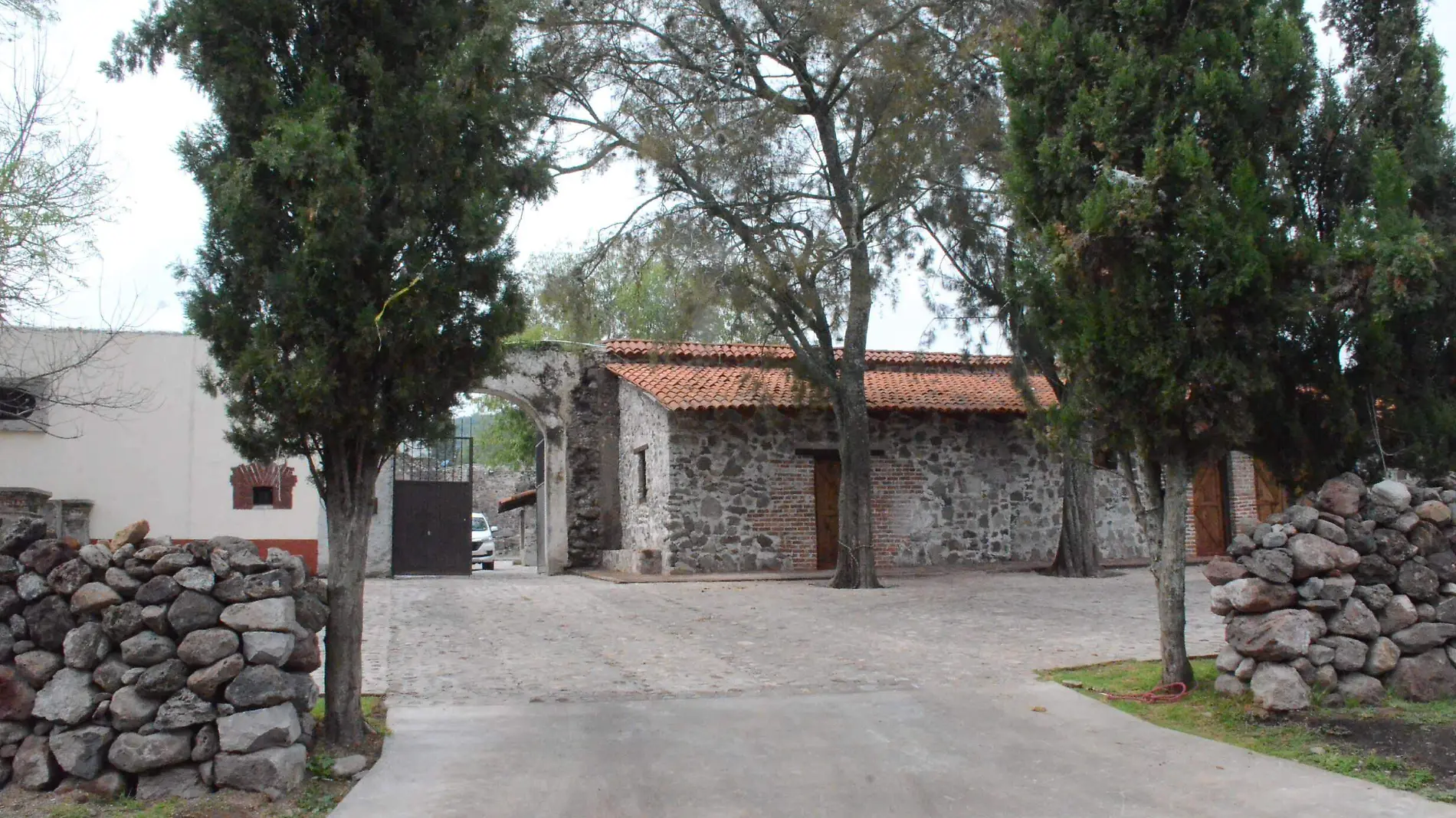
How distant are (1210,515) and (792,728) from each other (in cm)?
1654

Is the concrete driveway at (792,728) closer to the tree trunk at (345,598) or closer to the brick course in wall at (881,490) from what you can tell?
the tree trunk at (345,598)

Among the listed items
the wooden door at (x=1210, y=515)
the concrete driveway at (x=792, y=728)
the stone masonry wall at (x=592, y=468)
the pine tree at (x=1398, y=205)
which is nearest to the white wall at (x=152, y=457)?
the stone masonry wall at (x=592, y=468)

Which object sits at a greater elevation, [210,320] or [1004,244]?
[1004,244]

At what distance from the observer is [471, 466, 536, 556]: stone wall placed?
38562 mm

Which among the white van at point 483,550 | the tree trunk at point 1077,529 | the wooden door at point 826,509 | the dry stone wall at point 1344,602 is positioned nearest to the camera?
the dry stone wall at point 1344,602

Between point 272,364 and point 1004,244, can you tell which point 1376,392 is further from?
point 1004,244

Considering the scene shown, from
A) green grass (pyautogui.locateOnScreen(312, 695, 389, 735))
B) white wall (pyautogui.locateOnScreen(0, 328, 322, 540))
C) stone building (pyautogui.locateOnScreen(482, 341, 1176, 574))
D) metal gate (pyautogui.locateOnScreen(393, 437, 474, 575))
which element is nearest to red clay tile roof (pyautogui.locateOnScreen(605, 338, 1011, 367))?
stone building (pyautogui.locateOnScreen(482, 341, 1176, 574))

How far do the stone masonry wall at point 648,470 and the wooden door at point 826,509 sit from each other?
2727mm

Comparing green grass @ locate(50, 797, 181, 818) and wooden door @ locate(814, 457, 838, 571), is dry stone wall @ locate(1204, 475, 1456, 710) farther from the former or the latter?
wooden door @ locate(814, 457, 838, 571)

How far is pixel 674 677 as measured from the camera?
8.02m

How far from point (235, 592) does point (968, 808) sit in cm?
362

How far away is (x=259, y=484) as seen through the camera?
1738cm

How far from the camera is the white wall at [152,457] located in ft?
53.5

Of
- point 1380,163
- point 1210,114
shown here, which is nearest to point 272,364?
point 1210,114
